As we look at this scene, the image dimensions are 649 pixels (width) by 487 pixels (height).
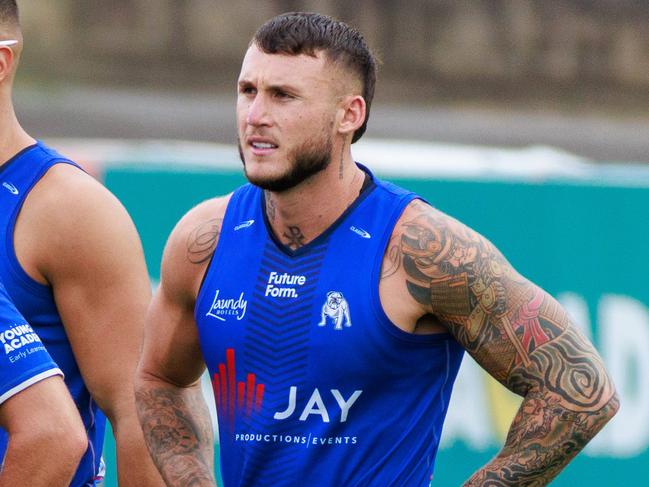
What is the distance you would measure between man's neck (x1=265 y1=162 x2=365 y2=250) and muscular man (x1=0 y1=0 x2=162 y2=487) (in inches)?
20.3

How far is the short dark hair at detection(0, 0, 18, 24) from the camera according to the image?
A: 395 cm

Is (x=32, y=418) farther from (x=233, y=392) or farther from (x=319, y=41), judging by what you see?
(x=319, y=41)

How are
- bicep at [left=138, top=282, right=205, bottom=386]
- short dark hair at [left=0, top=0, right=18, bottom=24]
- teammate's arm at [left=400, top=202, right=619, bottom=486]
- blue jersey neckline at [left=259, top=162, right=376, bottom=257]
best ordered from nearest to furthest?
teammate's arm at [left=400, top=202, right=619, bottom=486]
blue jersey neckline at [left=259, top=162, right=376, bottom=257]
bicep at [left=138, top=282, right=205, bottom=386]
short dark hair at [left=0, top=0, right=18, bottom=24]

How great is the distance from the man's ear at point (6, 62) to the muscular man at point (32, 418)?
112cm

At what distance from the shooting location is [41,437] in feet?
9.42

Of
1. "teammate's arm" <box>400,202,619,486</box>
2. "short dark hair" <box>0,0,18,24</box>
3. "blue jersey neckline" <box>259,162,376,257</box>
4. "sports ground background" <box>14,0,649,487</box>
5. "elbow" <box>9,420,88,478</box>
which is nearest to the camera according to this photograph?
"elbow" <box>9,420,88,478</box>

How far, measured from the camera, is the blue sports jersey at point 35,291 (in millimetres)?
3727

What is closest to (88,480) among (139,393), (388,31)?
(139,393)

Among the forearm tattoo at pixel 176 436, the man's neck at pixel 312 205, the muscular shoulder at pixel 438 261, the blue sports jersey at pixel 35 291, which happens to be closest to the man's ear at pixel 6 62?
the blue sports jersey at pixel 35 291

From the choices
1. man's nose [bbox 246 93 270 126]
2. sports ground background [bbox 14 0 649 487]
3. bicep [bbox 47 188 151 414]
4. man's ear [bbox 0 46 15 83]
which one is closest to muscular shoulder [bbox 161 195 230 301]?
bicep [bbox 47 188 151 414]

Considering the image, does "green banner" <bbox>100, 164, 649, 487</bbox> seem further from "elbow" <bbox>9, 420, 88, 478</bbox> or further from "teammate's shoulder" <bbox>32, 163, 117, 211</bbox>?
"elbow" <bbox>9, 420, 88, 478</bbox>

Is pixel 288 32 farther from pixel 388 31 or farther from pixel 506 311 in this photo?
pixel 388 31

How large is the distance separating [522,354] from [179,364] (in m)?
1.03

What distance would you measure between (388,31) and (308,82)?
9.11 metres
